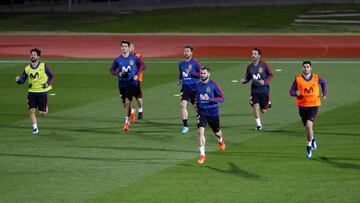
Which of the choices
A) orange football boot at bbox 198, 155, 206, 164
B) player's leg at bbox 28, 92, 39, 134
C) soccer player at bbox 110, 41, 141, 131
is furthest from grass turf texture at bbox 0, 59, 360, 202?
soccer player at bbox 110, 41, 141, 131

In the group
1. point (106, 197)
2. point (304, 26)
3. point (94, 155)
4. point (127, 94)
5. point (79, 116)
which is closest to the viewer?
point (106, 197)

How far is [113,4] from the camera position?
246 feet

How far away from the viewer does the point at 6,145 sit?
2455cm

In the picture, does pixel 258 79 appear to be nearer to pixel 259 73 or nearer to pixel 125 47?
pixel 259 73

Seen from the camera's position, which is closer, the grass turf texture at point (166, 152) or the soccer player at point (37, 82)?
the grass turf texture at point (166, 152)

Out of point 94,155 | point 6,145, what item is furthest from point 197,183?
point 6,145

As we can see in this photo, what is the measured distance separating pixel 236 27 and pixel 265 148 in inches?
1414

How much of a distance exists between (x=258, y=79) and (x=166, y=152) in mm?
4177

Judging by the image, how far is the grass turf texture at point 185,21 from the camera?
5834cm

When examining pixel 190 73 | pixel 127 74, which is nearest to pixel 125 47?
pixel 127 74

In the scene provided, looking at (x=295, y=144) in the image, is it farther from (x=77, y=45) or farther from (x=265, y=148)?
(x=77, y=45)

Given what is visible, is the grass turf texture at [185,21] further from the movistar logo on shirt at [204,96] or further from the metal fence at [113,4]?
the movistar logo on shirt at [204,96]

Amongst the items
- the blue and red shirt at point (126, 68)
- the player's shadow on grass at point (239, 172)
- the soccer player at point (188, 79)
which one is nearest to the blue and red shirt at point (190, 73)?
the soccer player at point (188, 79)

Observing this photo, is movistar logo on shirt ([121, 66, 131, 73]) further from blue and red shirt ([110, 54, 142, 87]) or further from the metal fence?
the metal fence
